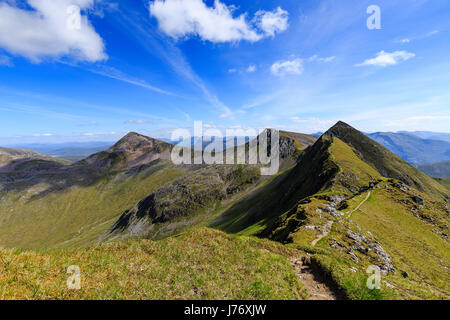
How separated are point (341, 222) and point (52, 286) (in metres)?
35.1

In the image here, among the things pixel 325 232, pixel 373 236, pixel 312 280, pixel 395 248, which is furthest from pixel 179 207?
pixel 312 280

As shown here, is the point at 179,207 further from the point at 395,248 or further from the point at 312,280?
the point at 312,280

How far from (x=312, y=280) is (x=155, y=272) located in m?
10.6

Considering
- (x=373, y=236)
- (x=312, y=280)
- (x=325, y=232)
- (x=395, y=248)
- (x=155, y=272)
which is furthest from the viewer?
(x=373, y=236)

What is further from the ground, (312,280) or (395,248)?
(312,280)

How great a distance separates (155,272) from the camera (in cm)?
1087

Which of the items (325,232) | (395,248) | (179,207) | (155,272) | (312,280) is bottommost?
(179,207)

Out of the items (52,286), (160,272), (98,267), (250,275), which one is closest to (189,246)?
(160,272)

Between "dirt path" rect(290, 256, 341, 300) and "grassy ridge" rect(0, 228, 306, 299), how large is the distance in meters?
0.95

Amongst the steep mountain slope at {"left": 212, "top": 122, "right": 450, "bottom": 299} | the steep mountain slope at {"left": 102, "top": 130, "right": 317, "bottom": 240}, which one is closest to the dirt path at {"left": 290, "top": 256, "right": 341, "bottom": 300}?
the steep mountain slope at {"left": 212, "top": 122, "right": 450, "bottom": 299}

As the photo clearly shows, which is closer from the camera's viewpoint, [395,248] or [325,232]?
[325,232]

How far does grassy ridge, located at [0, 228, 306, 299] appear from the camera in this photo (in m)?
7.91
